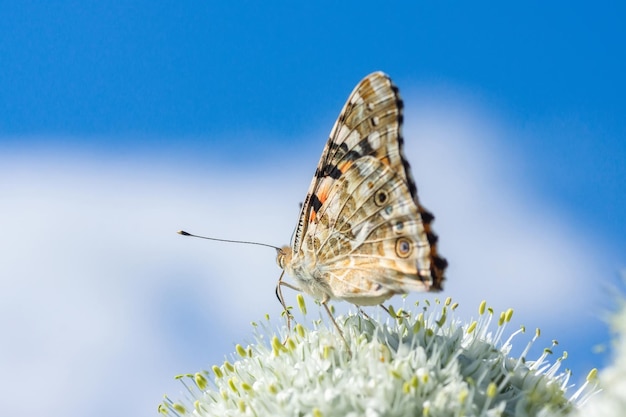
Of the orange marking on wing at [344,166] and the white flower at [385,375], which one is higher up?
the orange marking on wing at [344,166]

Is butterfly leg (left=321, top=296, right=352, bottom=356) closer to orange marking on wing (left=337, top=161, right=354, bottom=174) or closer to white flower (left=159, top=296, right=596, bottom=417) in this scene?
white flower (left=159, top=296, right=596, bottom=417)

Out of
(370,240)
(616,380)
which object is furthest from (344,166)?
(616,380)

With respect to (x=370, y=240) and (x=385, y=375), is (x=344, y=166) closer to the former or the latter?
(x=370, y=240)

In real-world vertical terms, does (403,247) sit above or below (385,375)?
above

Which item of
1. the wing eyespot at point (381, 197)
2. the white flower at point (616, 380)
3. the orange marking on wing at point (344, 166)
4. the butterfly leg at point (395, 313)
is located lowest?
the white flower at point (616, 380)

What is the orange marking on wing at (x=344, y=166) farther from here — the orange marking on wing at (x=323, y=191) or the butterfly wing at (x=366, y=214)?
the orange marking on wing at (x=323, y=191)

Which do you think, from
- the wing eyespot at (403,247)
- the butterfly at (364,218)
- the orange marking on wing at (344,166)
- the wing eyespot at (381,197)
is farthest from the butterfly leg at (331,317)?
the orange marking on wing at (344,166)

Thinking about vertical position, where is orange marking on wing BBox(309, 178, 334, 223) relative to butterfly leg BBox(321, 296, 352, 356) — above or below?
above

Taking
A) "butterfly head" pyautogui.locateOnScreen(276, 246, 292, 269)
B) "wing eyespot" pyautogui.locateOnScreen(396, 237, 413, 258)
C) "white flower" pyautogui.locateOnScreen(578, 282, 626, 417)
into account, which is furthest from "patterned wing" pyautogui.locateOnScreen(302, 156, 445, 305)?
"white flower" pyautogui.locateOnScreen(578, 282, 626, 417)
